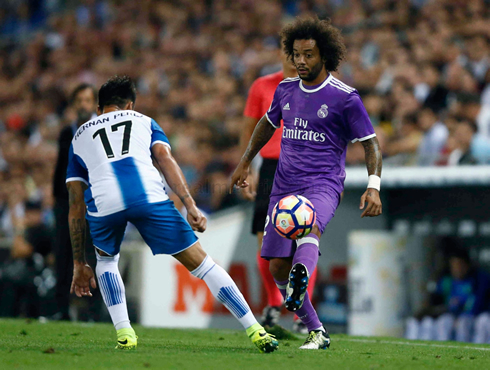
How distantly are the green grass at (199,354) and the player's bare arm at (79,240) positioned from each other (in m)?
0.43

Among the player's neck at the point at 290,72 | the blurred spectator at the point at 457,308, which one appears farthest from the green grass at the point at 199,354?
the blurred spectator at the point at 457,308

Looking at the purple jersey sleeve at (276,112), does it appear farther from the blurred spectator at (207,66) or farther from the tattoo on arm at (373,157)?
the blurred spectator at (207,66)

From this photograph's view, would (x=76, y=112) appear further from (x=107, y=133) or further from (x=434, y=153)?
(x=434, y=153)

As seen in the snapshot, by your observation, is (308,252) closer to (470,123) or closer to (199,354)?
(199,354)

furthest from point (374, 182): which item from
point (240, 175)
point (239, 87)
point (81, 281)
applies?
point (239, 87)

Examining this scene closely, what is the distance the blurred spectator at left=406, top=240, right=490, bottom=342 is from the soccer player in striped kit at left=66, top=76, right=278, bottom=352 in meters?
5.45

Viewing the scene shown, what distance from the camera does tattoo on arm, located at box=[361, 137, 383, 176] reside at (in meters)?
5.59

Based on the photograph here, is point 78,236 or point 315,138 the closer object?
point 78,236

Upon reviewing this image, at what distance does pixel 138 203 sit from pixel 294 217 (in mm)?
1065

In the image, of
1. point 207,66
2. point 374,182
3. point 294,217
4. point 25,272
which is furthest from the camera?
point 207,66

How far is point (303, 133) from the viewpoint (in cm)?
580

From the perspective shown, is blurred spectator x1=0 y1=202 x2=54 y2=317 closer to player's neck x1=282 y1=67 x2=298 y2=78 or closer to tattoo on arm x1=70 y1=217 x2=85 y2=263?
player's neck x1=282 y1=67 x2=298 y2=78

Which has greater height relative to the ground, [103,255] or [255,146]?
[255,146]

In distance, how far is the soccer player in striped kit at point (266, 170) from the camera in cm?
732
